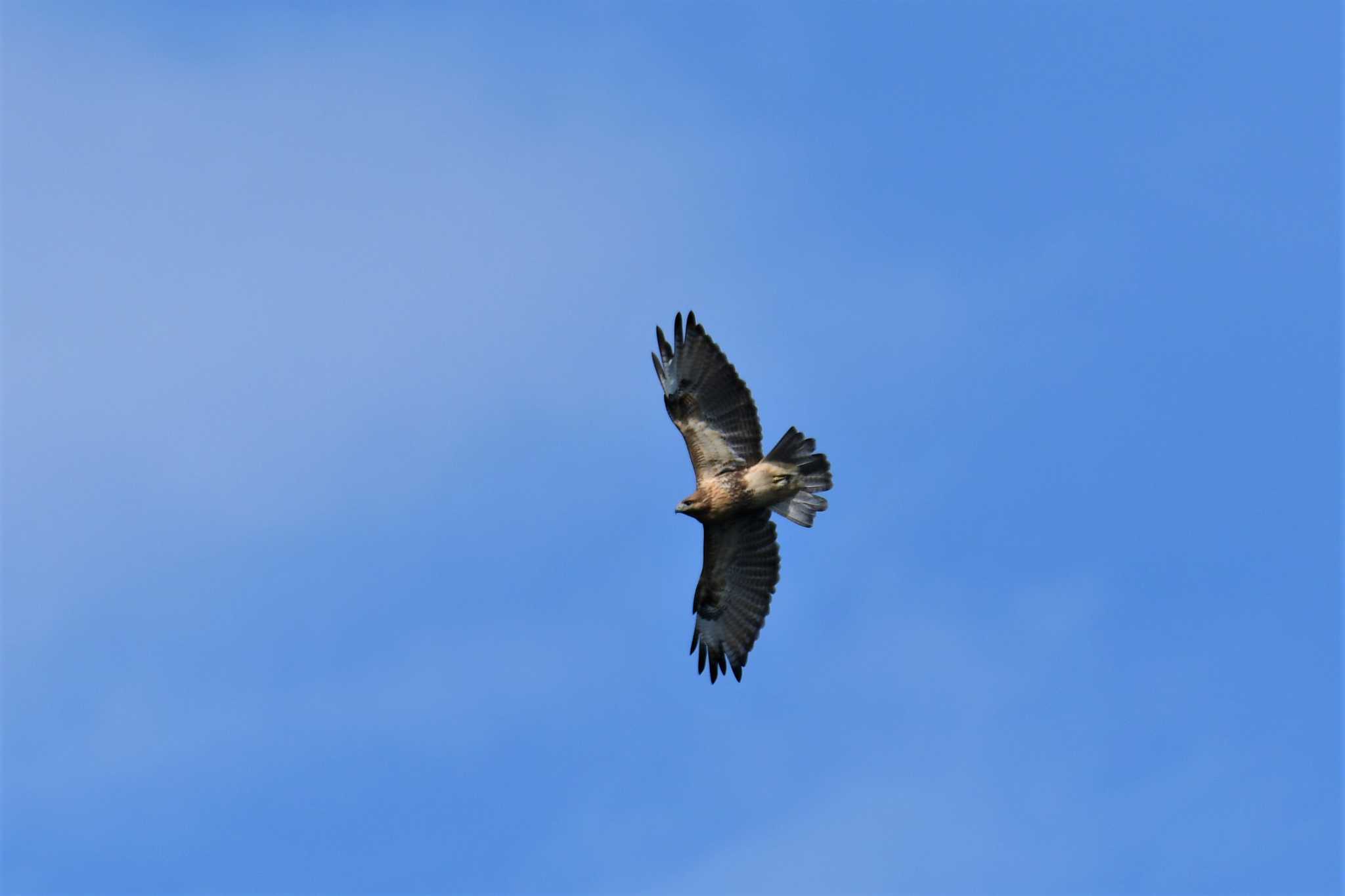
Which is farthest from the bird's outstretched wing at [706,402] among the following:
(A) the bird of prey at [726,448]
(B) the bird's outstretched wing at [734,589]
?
(B) the bird's outstretched wing at [734,589]

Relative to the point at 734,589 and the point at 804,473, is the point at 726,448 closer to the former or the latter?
the point at 804,473

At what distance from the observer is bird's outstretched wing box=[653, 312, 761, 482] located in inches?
907

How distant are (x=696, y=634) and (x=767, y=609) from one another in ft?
3.60

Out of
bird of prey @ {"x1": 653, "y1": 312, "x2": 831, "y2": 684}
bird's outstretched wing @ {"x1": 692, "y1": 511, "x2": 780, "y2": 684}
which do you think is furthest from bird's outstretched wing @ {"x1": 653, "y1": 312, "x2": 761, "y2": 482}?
bird's outstretched wing @ {"x1": 692, "y1": 511, "x2": 780, "y2": 684}

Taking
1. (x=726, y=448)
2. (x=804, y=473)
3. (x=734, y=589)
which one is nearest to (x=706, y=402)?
(x=726, y=448)

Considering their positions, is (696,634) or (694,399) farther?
(696,634)

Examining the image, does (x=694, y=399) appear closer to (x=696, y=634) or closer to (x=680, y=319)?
(x=680, y=319)

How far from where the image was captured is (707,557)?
24328 millimetres

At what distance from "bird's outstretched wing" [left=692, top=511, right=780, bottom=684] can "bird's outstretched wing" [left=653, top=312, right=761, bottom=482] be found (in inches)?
35.9

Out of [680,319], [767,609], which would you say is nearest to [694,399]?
[680,319]

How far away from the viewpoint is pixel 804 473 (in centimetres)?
2320

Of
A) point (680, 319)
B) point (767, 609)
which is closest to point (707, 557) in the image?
point (767, 609)

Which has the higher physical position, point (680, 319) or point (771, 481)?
point (680, 319)

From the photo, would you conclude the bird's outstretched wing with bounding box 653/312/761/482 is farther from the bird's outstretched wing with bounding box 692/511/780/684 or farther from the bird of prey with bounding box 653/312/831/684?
the bird's outstretched wing with bounding box 692/511/780/684
